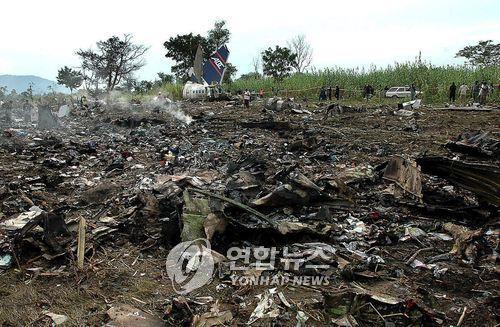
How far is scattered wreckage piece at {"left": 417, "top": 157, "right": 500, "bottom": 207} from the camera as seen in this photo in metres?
3.22

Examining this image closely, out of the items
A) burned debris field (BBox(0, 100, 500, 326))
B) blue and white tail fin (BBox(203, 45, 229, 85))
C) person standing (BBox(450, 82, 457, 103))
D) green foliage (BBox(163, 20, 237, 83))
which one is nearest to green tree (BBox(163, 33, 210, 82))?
green foliage (BBox(163, 20, 237, 83))

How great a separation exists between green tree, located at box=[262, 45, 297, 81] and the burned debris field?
28.5 metres

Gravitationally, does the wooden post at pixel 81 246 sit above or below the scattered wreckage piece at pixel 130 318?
above

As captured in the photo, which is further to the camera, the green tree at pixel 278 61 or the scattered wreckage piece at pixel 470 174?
the green tree at pixel 278 61

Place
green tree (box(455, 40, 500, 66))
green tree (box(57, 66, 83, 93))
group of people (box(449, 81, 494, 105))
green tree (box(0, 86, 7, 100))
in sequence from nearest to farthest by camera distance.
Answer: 1. group of people (box(449, 81, 494, 105))
2. green tree (box(0, 86, 7, 100))
3. green tree (box(455, 40, 500, 66))
4. green tree (box(57, 66, 83, 93))

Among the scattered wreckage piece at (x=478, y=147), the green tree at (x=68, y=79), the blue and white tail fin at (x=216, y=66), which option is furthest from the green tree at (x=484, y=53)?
the green tree at (x=68, y=79)

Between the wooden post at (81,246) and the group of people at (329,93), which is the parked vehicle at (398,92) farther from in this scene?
the wooden post at (81,246)

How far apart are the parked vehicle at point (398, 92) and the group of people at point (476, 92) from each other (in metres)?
2.40

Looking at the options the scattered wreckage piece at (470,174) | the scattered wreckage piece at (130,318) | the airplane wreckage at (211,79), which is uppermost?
the airplane wreckage at (211,79)

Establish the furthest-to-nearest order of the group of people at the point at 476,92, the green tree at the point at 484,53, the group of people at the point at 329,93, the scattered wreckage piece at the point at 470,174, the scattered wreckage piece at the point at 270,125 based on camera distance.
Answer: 1. the green tree at the point at 484,53
2. the group of people at the point at 329,93
3. the group of people at the point at 476,92
4. the scattered wreckage piece at the point at 270,125
5. the scattered wreckage piece at the point at 470,174

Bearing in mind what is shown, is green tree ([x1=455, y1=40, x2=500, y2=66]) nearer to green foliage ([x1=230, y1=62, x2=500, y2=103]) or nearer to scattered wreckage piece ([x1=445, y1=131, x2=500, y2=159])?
green foliage ([x1=230, y1=62, x2=500, y2=103])

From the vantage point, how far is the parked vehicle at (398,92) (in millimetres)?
18453

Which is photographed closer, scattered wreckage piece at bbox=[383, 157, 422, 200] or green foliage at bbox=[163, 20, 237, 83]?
scattered wreckage piece at bbox=[383, 157, 422, 200]

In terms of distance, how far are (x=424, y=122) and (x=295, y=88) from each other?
1374 cm
